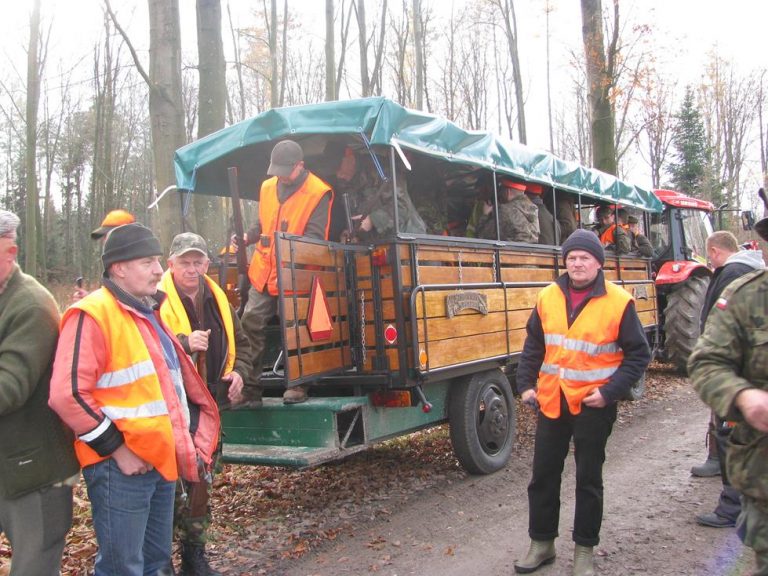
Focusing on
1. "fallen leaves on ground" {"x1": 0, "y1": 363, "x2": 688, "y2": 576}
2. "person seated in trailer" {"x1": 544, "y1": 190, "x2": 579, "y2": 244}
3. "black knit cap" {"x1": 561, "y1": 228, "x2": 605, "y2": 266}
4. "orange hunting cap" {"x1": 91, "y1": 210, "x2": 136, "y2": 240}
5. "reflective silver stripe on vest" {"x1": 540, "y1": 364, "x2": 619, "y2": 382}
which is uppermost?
"person seated in trailer" {"x1": 544, "y1": 190, "x2": 579, "y2": 244}

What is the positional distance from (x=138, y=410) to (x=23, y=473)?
18.4 inches

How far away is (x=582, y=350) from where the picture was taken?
362 centimetres

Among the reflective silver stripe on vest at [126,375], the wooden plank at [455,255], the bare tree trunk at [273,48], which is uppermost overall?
the bare tree trunk at [273,48]

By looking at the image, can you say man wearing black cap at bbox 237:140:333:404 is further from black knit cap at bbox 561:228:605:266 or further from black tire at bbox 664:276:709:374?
black tire at bbox 664:276:709:374

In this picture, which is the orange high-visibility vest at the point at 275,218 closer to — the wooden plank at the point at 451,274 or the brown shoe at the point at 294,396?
the brown shoe at the point at 294,396

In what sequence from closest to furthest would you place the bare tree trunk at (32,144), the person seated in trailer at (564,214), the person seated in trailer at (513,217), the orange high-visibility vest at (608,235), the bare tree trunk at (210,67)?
1. the person seated in trailer at (513,217)
2. the person seated in trailer at (564,214)
3. the orange high-visibility vest at (608,235)
4. the bare tree trunk at (210,67)
5. the bare tree trunk at (32,144)

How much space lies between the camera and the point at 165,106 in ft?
29.3

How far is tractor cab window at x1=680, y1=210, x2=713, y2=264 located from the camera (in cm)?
1098

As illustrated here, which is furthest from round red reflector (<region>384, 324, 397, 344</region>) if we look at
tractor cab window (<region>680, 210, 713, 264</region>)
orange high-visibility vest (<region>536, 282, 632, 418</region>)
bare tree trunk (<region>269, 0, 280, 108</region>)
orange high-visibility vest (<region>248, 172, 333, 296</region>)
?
bare tree trunk (<region>269, 0, 280, 108</region>)

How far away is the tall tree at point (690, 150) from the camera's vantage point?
28.8 meters

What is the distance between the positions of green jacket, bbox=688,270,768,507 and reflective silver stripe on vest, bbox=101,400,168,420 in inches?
79.9

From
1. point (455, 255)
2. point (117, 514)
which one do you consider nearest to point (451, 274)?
point (455, 255)

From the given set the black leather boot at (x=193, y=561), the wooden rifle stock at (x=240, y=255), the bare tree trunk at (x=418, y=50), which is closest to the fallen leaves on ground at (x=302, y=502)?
the black leather boot at (x=193, y=561)

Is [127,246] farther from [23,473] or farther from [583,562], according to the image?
[583,562]
